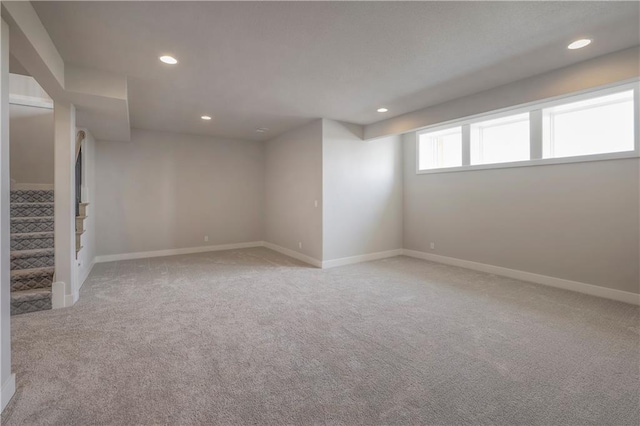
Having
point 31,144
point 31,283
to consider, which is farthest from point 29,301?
point 31,144

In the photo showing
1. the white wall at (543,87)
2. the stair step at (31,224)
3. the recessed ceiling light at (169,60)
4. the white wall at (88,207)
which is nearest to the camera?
the white wall at (543,87)

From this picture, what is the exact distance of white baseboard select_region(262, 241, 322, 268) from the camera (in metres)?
5.31

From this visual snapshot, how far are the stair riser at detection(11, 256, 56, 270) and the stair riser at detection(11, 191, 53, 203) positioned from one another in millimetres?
1041

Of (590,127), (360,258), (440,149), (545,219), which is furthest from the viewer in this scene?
(440,149)

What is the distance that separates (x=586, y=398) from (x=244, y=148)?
22.6 ft

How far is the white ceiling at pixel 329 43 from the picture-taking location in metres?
2.18

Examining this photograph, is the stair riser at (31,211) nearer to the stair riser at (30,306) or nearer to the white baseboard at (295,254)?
the stair riser at (30,306)

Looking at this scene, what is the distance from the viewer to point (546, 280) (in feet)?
13.7

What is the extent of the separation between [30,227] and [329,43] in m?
4.42

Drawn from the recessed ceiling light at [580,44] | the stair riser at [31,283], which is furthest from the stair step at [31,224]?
the recessed ceiling light at [580,44]

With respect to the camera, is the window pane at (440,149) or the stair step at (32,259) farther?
the window pane at (440,149)

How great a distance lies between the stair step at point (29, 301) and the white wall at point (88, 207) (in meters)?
0.76

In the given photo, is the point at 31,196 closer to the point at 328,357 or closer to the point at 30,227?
the point at 30,227

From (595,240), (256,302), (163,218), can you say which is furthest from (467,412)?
(163,218)
